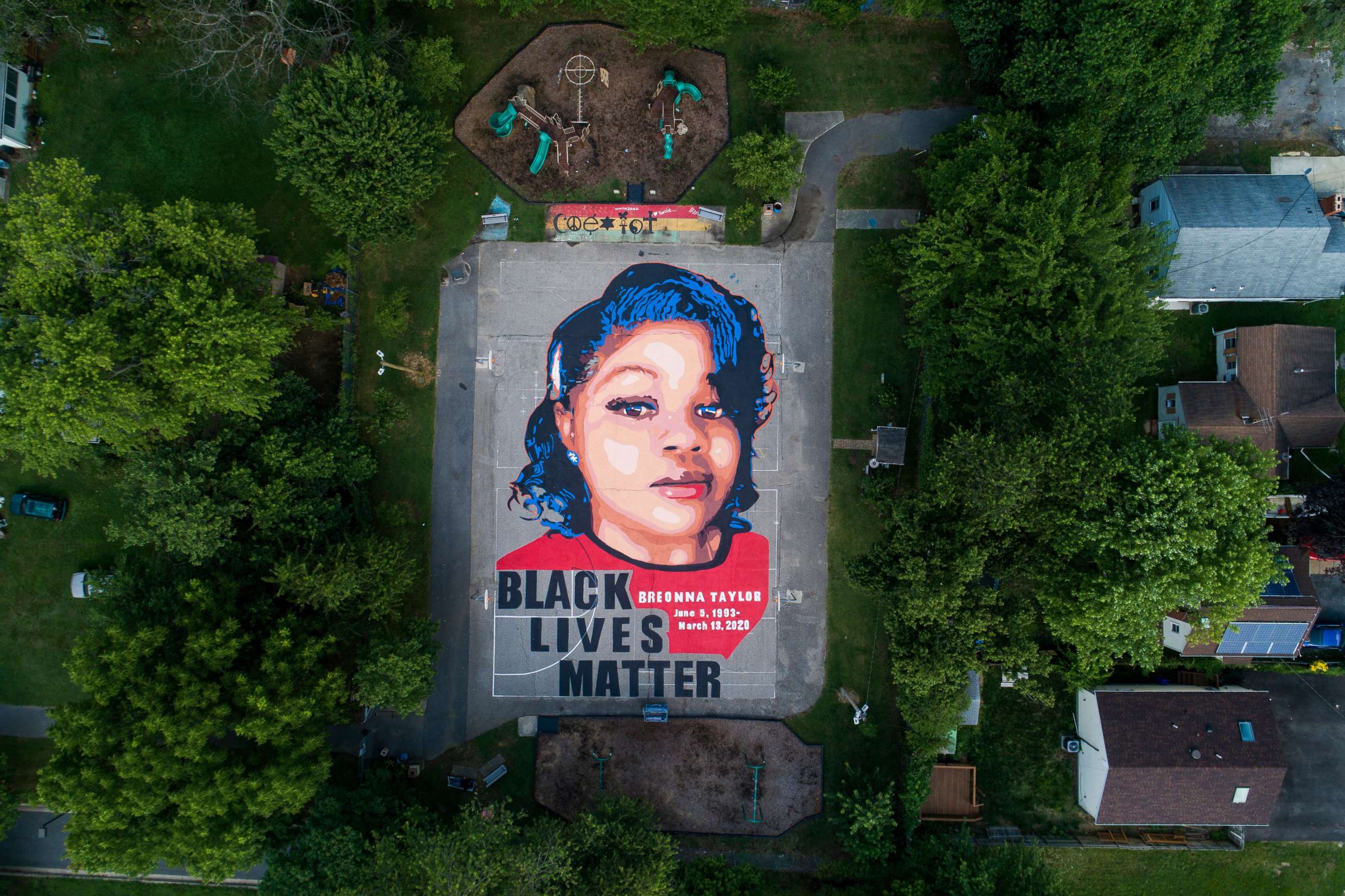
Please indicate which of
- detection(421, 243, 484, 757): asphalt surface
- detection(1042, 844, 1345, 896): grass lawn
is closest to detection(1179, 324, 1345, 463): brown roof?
detection(1042, 844, 1345, 896): grass lawn

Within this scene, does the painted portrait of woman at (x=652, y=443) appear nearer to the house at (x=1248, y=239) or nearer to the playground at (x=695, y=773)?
the playground at (x=695, y=773)

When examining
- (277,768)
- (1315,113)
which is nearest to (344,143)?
(277,768)

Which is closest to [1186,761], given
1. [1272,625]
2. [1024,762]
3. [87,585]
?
[1024,762]

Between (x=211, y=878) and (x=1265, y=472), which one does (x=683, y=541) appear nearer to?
(x=211, y=878)

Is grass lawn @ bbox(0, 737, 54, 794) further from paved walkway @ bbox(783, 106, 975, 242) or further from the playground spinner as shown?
paved walkway @ bbox(783, 106, 975, 242)

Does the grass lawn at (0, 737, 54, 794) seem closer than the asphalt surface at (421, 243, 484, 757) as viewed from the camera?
Yes

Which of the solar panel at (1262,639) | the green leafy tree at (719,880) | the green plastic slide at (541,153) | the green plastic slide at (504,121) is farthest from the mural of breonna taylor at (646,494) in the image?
the solar panel at (1262,639)
